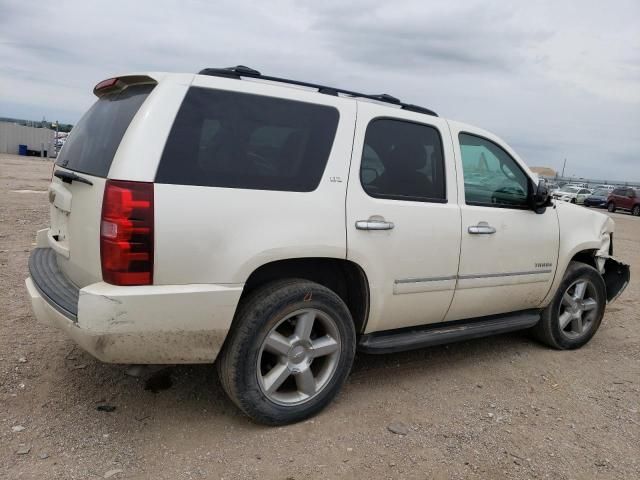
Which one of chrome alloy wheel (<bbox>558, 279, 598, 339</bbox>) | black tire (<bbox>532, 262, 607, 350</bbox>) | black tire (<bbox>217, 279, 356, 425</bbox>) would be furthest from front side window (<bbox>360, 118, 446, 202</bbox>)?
chrome alloy wheel (<bbox>558, 279, 598, 339</bbox>)

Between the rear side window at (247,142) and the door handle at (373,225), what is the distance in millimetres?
370

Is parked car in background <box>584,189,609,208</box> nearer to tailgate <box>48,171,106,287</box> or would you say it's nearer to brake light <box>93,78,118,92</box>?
brake light <box>93,78,118,92</box>

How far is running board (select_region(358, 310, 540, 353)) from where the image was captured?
350 cm

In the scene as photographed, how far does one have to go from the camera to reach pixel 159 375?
3684 mm

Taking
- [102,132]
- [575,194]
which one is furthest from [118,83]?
[575,194]

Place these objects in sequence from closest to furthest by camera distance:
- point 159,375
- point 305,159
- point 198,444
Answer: point 198,444
point 305,159
point 159,375

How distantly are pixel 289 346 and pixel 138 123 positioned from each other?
4.69 feet

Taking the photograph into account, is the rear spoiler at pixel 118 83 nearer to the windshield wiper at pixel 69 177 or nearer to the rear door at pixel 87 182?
the rear door at pixel 87 182

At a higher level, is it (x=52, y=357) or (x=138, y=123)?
(x=138, y=123)

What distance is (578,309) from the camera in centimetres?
480

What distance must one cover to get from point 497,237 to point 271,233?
187cm

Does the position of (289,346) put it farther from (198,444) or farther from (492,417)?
(492,417)

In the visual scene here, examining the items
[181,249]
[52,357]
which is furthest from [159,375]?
[181,249]

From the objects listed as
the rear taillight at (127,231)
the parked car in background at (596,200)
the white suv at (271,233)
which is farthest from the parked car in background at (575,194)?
the rear taillight at (127,231)
